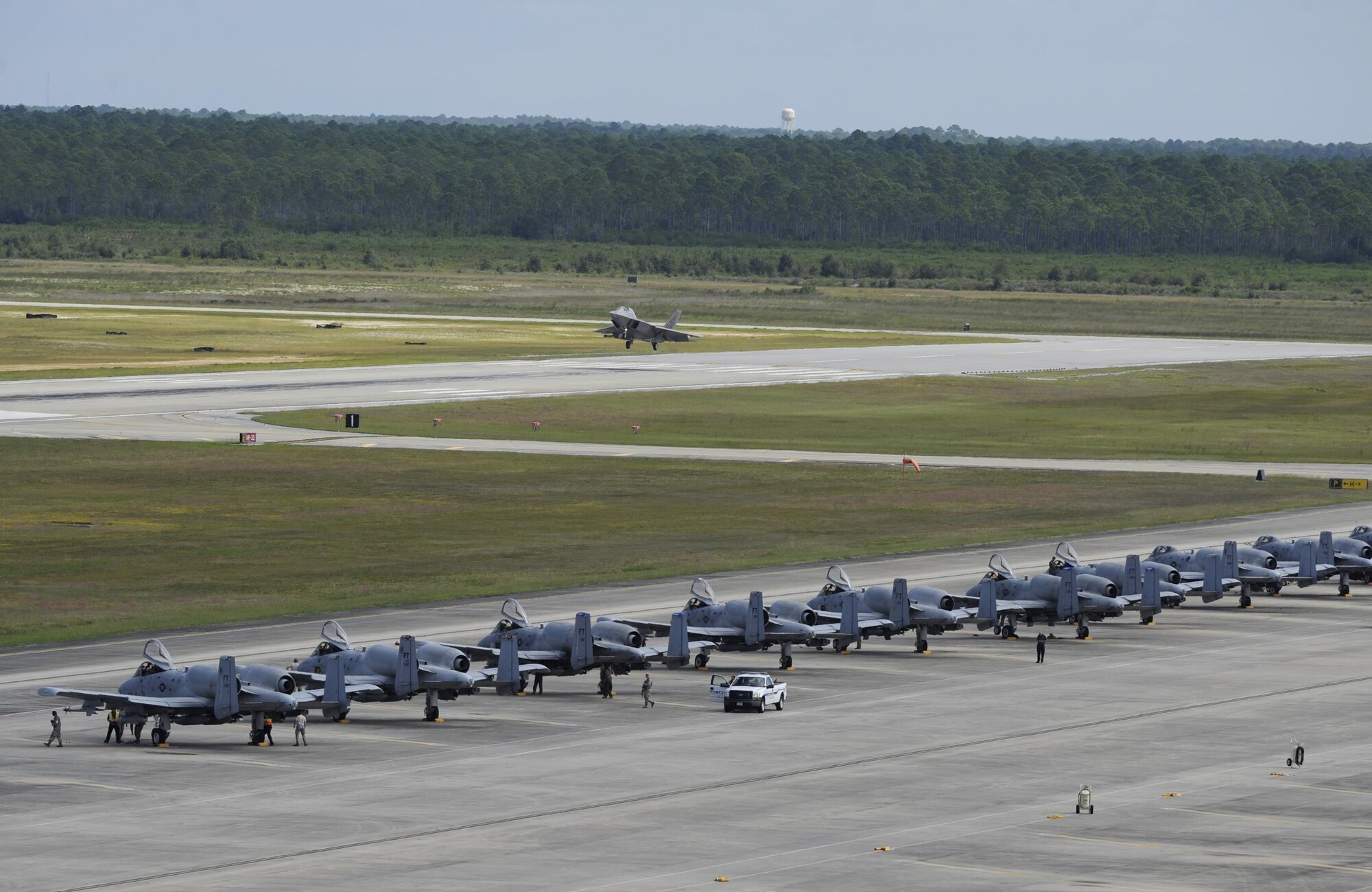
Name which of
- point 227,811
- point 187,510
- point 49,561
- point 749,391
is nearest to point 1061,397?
point 749,391

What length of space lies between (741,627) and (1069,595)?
498 inches

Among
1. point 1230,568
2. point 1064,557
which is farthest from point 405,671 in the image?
point 1230,568

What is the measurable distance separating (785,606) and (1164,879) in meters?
26.3

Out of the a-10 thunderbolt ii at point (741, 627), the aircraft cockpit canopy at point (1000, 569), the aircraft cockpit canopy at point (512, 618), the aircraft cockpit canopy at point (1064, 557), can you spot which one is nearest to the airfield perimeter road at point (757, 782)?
the a-10 thunderbolt ii at point (741, 627)

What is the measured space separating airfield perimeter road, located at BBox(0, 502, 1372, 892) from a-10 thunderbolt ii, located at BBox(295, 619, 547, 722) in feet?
3.21

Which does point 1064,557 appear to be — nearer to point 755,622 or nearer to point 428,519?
point 755,622

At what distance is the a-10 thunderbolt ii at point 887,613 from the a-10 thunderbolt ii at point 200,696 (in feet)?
64.0

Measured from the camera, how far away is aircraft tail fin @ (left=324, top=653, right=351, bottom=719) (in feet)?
168

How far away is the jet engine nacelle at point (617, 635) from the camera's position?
5631cm

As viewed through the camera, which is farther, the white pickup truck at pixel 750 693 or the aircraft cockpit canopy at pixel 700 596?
the aircraft cockpit canopy at pixel 700 596

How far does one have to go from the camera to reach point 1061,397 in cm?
15562

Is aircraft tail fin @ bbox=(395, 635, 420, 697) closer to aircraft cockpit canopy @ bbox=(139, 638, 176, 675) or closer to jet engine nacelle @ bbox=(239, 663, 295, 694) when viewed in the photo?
jet engine nacelle @ bbox=(239, 663, 295, 694)

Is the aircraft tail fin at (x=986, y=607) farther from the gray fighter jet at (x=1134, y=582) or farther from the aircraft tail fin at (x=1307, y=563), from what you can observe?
the aircraft tail fin at (x=1307, y=563)

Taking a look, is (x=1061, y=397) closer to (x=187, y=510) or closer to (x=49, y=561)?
(x=187, y=510)
